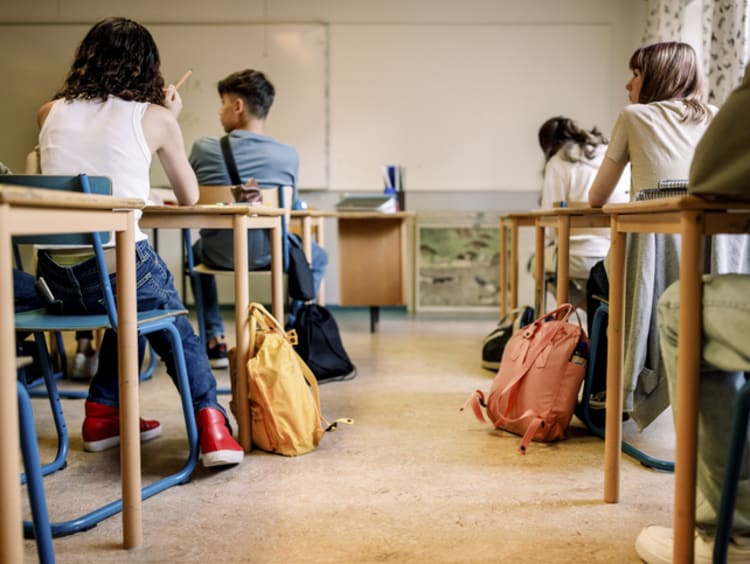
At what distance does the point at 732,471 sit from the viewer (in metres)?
1.08

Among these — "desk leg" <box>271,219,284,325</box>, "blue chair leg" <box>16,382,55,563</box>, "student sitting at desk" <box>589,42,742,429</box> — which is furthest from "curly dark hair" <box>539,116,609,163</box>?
"blue chair leg" <box>16,382,55,563</box>

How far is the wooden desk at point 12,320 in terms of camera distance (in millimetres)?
929

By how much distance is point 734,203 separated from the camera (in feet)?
3.62

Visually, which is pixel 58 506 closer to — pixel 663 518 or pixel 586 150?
pixel 663 518

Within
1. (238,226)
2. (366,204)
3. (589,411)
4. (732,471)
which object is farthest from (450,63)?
(732,471)

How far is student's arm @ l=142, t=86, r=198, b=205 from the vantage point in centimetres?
184

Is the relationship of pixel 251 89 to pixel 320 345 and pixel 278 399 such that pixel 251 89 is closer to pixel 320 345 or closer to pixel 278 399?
pixel 320 345

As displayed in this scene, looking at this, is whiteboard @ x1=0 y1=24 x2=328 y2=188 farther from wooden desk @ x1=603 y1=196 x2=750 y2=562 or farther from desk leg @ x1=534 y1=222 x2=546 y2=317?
wooden desk @ x1=603 y1=196 x2=750 y2=562

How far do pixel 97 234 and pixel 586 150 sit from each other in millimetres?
2410

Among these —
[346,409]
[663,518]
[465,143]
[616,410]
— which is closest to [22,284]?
[346,409]

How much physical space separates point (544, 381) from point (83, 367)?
6.69 feet

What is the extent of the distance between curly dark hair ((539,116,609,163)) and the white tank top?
82.4 inches

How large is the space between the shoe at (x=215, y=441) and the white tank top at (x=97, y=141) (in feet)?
1.68

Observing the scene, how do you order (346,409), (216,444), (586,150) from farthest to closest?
(586,150) → (346,409) → (216,444)
